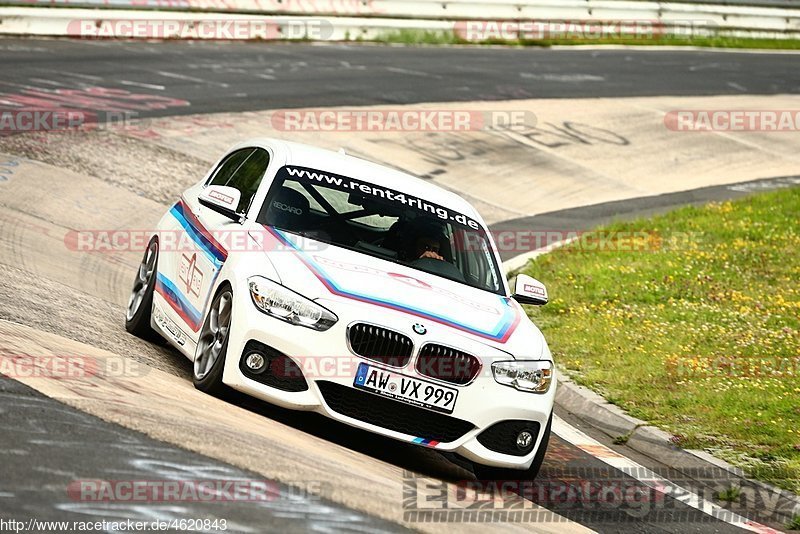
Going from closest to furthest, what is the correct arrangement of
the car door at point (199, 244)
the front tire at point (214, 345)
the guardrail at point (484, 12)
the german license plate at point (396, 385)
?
the german license plate at point (396, 385) → the front tire at point (214, 345) → the car door at point (199, 244) → the guardrail at point (484, 12)

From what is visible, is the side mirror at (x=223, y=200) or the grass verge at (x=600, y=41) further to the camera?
the grass verge at (x=600, y=41)

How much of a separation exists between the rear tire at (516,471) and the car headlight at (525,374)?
0.79 ft

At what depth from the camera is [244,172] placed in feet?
31.1

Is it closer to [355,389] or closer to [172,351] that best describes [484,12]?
[172,351]

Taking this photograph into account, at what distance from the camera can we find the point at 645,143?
24.5m

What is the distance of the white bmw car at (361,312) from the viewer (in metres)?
7.39

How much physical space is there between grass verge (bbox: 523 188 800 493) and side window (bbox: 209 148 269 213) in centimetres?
336

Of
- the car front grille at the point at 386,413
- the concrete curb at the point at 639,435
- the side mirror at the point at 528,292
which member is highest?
the side mirror at the point at 528,292

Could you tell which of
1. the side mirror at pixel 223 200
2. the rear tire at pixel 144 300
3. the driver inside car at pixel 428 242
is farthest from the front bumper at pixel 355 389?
the rear tire at pixel 144 300

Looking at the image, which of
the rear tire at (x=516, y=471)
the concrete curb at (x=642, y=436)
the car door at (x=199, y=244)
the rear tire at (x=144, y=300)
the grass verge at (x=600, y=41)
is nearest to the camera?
the rear tire at (x=516, y=471)

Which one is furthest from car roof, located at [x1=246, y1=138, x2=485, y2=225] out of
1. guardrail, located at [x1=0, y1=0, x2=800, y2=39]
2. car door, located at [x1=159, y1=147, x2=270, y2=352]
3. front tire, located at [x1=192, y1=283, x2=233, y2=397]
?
guardrail, located at [x1=0, y1=0, x2=800, y2=39]

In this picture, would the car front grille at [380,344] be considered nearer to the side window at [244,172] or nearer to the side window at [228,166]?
the side window at [244,172]

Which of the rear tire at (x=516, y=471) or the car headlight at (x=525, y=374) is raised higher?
the car headlight at (x=525, y=374)

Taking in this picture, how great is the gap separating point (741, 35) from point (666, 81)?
9.81 m
